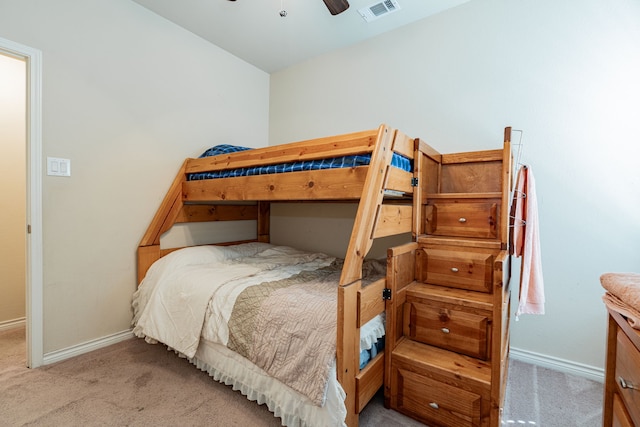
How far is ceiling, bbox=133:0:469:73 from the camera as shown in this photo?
2.28 metres

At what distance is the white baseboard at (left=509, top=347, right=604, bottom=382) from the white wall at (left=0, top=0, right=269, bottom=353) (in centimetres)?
294

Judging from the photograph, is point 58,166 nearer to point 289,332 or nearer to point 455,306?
point 289,332

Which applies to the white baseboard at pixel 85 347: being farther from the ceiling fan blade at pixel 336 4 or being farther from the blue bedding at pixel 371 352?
the ceiling fan blade at pixel 336 4

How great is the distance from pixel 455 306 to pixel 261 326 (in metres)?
1.01

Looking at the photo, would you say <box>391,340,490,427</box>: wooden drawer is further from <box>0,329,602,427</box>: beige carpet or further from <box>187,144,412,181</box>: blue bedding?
<box>187,144,412,181</box>: blue bedding

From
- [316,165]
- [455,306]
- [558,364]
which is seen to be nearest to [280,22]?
[316,165]

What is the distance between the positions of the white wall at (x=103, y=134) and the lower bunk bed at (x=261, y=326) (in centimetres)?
32

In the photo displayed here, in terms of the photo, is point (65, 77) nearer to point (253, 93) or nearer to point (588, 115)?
point (253, 93)

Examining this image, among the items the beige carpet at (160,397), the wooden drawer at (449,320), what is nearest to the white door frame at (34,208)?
the beige carpet at (160,397)

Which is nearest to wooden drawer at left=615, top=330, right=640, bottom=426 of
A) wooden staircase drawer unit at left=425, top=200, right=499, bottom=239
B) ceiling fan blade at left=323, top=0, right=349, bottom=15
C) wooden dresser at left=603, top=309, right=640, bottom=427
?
wooden dresser at left=603, top=309, right=640, bottom=427

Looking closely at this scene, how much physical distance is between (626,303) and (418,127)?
1985 millimetres

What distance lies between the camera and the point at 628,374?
2.36 feet

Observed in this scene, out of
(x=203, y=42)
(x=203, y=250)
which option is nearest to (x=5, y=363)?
(x=203, y=250)

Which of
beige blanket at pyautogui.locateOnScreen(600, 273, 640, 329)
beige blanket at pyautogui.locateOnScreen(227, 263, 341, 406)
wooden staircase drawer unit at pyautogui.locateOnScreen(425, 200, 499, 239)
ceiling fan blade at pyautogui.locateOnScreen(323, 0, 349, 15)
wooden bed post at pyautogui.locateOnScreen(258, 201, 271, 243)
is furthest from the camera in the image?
wooden bed post at pyautogui.locateOnScreen(258, 201, 271, 243)
